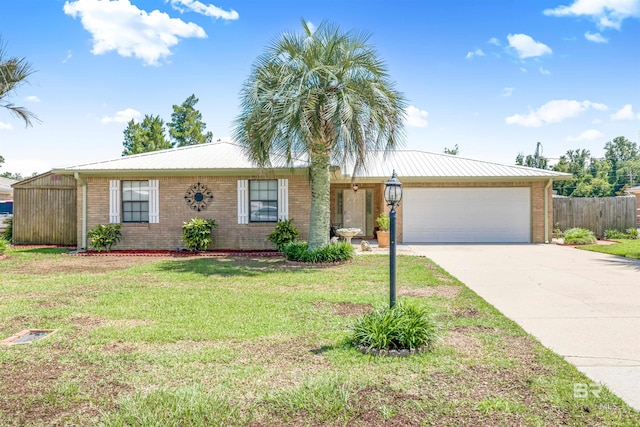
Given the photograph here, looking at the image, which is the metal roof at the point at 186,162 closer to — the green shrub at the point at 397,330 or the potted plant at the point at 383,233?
the potted plant at the point at 383,233

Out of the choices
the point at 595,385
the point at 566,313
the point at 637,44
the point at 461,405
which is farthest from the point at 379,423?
the point at 637,44

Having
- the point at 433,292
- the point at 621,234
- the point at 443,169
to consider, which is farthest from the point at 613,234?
the point at 433,292

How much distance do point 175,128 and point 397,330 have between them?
29684 mm

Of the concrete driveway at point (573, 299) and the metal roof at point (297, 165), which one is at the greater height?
the metal roof at point (297, 165)

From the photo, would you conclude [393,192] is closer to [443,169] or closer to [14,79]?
[14,79]

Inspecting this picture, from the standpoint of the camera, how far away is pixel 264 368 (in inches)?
150

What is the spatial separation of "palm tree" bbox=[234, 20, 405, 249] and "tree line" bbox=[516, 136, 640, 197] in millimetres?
24847

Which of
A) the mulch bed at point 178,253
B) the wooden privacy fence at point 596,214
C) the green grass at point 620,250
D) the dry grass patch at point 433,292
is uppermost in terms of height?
the wooden privacy fence at point 596,214

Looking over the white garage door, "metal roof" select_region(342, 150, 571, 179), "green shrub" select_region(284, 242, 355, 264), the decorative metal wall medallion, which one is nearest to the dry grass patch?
"green shrub" select_region(284, 242, 355, 264)

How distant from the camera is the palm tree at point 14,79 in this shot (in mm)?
10719

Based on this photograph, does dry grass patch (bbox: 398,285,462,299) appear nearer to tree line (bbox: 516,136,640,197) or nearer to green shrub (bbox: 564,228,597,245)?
green shrub (bbox: 564,228,597,245)

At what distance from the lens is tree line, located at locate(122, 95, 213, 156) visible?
93.6 ft

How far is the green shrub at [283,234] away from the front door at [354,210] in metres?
5.54

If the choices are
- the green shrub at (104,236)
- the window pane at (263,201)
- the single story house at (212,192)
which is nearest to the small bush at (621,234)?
the single story house at (212,192)
